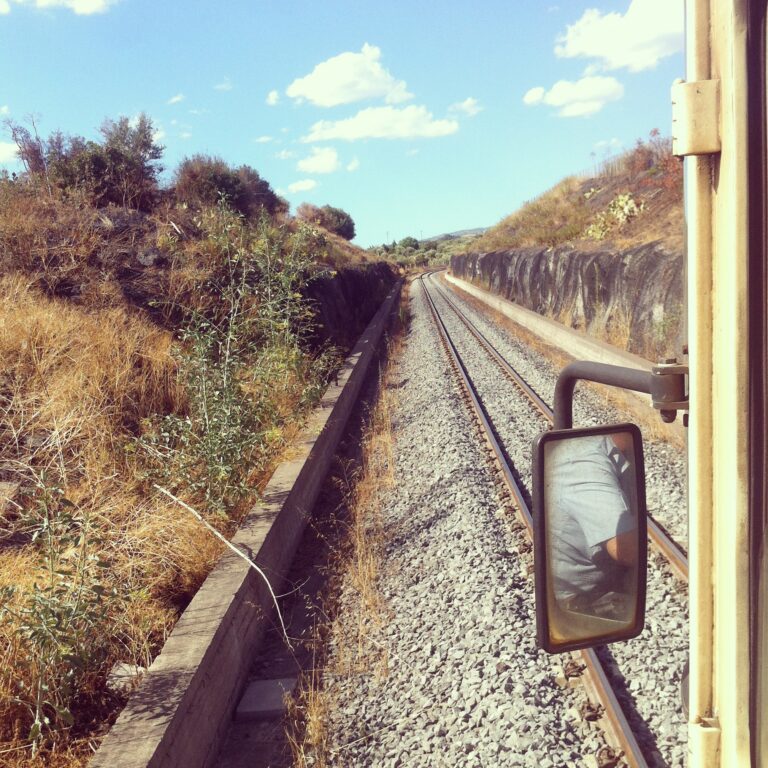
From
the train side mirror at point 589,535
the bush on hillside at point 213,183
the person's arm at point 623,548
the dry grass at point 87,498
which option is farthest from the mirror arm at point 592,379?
the bush on hillside at point 213,183

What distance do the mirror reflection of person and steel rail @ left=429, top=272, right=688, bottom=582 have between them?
2.37 feet

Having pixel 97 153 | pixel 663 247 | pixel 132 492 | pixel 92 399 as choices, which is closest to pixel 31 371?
pixel 92 399

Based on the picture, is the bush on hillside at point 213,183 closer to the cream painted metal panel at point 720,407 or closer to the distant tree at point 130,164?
the distant tree at point 130,164

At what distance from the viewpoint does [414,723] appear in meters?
3.73

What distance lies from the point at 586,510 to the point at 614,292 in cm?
1383

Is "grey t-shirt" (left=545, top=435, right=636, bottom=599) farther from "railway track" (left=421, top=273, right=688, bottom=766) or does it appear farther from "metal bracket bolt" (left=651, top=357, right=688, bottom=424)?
"railway track" (left=421, top=273, right=688, bottom=766)

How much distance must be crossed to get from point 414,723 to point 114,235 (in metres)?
9.68

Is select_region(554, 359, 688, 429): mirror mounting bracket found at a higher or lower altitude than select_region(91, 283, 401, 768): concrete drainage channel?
higher

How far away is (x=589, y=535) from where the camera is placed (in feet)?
5.11

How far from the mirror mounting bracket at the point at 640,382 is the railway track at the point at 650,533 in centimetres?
225

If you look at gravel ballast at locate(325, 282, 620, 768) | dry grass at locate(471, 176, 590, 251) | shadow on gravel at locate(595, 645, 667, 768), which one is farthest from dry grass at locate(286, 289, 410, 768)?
dry grass at locate(471, 176, 590, 251)

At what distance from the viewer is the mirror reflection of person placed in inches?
60.3

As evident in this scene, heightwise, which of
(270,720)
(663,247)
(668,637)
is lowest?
(270,720)

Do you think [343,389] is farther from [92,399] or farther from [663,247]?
[663,247]
